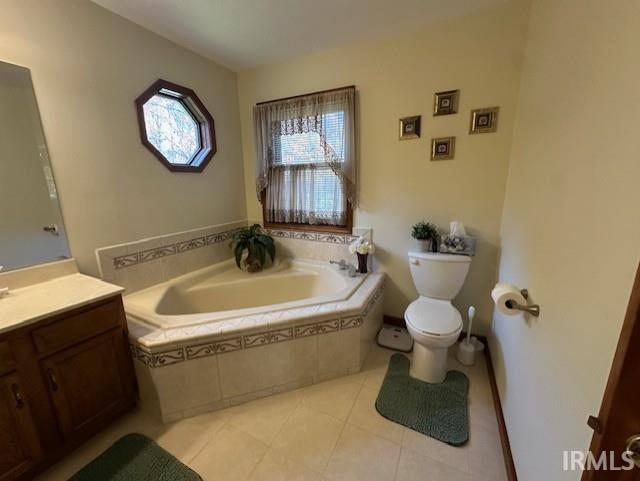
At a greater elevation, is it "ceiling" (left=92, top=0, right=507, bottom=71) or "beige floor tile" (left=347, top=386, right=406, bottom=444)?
"ceiling" (left=92, top=0, right=507, bottom=71)

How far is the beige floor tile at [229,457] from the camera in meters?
1.23

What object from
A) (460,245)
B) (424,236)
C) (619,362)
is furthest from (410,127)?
(619,362)

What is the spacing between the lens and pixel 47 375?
1.17 m

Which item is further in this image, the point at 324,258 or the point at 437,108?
the point at 324,258

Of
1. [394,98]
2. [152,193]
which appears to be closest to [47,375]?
[152,193]

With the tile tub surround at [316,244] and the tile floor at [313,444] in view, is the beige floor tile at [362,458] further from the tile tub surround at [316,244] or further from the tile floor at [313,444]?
the tile tub surround at [316,244]

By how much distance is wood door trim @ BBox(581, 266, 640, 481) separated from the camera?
0.49 meters

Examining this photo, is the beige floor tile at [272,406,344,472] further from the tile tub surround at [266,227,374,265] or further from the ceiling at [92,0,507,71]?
the ceiling at [92,0,507,71]

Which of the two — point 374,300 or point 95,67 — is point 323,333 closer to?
point 374,300

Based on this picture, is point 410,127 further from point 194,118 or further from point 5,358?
point 5,358

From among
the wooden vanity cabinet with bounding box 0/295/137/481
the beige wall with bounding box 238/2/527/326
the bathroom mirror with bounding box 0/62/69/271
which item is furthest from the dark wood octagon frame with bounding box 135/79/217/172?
the wooden vanity cabinet with bounding box 0/295/137/481

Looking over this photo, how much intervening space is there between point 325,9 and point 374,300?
2021 millimetres

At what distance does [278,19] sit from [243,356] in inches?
86.1

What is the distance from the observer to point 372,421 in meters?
1.48
